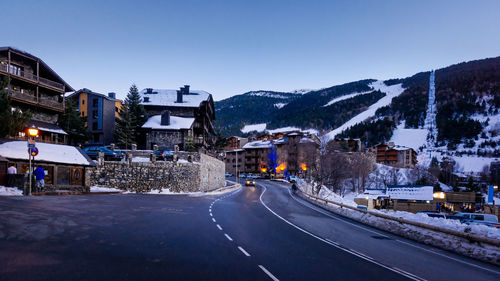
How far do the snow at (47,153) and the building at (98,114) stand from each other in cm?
2919

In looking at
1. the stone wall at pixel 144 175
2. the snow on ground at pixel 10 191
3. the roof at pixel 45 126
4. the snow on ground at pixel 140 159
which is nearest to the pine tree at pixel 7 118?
the stone wall at pixel 144 175

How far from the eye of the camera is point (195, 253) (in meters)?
9.52

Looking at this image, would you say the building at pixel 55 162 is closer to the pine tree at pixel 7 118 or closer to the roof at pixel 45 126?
the pine tree at pixel 7 118

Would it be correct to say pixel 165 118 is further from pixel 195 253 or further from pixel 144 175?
pixel 195 253

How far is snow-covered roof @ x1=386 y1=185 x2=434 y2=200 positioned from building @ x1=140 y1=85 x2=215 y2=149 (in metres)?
36.7

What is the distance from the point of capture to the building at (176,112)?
192 ft

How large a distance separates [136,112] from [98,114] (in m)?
9.07

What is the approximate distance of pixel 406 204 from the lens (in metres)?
61.2

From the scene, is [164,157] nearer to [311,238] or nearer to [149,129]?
[149,129]

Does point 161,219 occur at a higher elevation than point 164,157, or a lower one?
lower

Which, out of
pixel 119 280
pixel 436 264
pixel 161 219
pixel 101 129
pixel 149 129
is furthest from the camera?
pixel 101 129

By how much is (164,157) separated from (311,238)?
2923cm

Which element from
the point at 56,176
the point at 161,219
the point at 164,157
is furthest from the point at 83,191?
the point at 161,219

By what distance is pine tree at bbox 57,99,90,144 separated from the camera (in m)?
50.9
